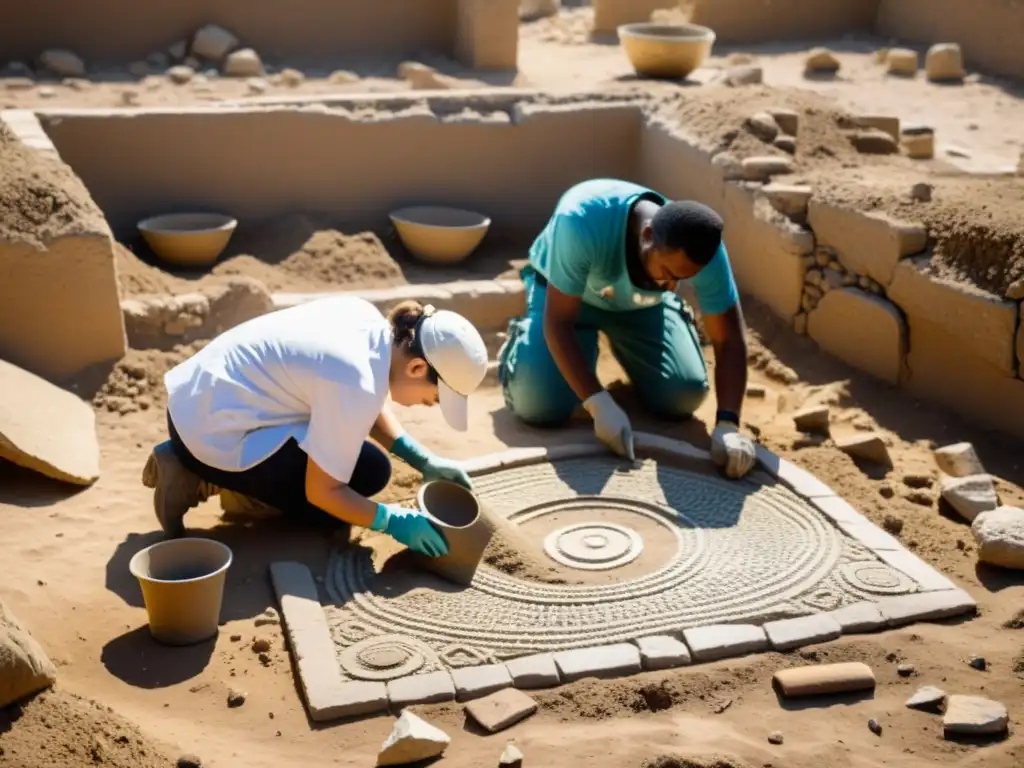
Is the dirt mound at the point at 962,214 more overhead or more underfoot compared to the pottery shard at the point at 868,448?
more overhead

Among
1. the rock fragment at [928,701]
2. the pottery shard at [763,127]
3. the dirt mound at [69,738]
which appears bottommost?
the rock fragment at [928,701]

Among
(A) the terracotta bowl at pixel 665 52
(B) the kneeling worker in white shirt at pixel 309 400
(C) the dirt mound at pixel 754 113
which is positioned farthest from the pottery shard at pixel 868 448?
(A) the terracotta bowl at pixel 665 52

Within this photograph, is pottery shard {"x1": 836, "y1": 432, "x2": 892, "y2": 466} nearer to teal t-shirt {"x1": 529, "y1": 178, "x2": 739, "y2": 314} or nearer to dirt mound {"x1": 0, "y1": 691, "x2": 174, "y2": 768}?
teal t-shirt {"x1": 529, "y1": 178, "x2": 739, "y2": 314}

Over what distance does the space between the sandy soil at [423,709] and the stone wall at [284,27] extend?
17.3 feet

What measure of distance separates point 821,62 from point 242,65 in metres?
5.04

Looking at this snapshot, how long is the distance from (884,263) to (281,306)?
315cm

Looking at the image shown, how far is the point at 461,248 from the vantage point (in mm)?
7504

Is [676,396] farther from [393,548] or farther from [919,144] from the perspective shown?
[919,144]

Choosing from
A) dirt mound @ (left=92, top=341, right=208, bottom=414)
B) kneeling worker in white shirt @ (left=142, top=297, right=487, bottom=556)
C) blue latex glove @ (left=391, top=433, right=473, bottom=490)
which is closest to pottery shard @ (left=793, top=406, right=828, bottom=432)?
blue latex glove @ (left=391, top=433, right=473, bottom=490)

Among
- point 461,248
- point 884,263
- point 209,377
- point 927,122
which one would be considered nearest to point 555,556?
point 209,377

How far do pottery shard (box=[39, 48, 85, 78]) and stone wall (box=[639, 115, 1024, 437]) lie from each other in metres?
4.70

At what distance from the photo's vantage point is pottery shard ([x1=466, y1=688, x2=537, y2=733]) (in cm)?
355

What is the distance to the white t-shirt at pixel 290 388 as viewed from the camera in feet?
13.0

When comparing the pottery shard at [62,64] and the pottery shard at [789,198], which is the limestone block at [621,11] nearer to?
the pottery shard at [62,64]
